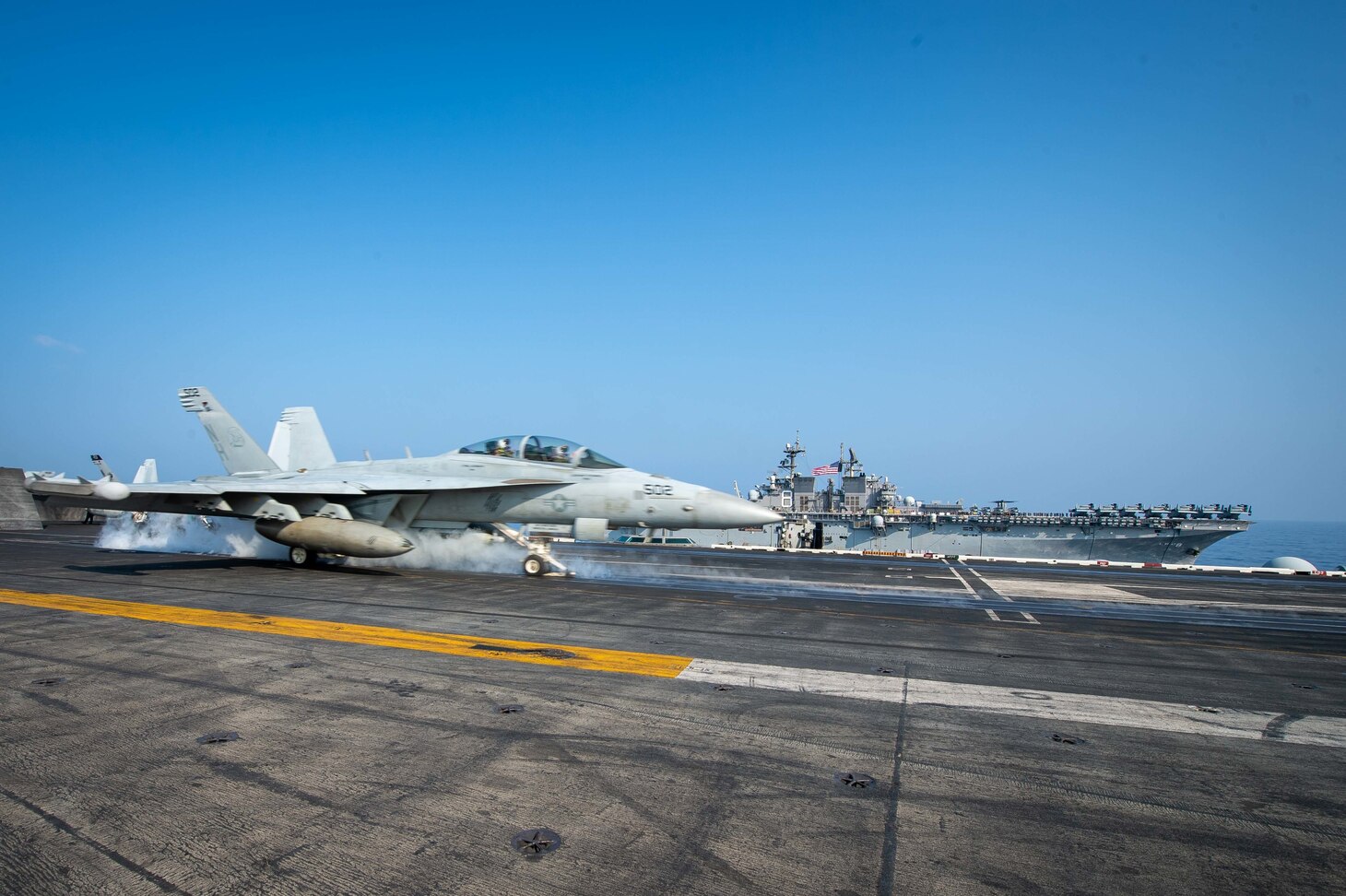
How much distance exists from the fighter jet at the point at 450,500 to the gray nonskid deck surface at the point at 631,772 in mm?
5510

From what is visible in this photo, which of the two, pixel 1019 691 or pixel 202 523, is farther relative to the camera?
pixel 202 523

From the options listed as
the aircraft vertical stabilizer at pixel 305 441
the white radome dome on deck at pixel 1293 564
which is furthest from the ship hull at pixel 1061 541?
the aircraft vertical stabilizer at pixel 305 441

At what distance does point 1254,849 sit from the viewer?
3773mm

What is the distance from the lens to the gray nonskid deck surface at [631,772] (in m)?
3.45

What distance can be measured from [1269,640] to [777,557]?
1698cm

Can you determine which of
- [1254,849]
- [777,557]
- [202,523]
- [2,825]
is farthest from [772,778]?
[202,523]

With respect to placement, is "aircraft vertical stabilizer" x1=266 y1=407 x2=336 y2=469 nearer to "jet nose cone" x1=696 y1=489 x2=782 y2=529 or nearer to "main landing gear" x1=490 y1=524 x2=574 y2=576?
"main landing gear" x1=490 y1=524 x2=574 y2=576

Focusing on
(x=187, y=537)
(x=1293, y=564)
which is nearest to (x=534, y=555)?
(x=187, y=537)

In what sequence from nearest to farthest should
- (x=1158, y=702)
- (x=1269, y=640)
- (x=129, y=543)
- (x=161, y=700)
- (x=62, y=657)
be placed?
(x=161, y=700) < (x=1158, y=702) < (x=62, y=657) < (x=1269, y=640) < (x=129, y=543)

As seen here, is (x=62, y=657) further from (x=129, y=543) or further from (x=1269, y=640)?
(x=129, y=543)

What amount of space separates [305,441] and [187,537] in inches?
211

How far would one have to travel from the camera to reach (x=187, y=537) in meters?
24.5

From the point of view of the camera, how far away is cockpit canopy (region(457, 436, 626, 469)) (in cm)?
1636

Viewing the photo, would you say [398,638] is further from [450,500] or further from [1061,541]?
[1061,541]
